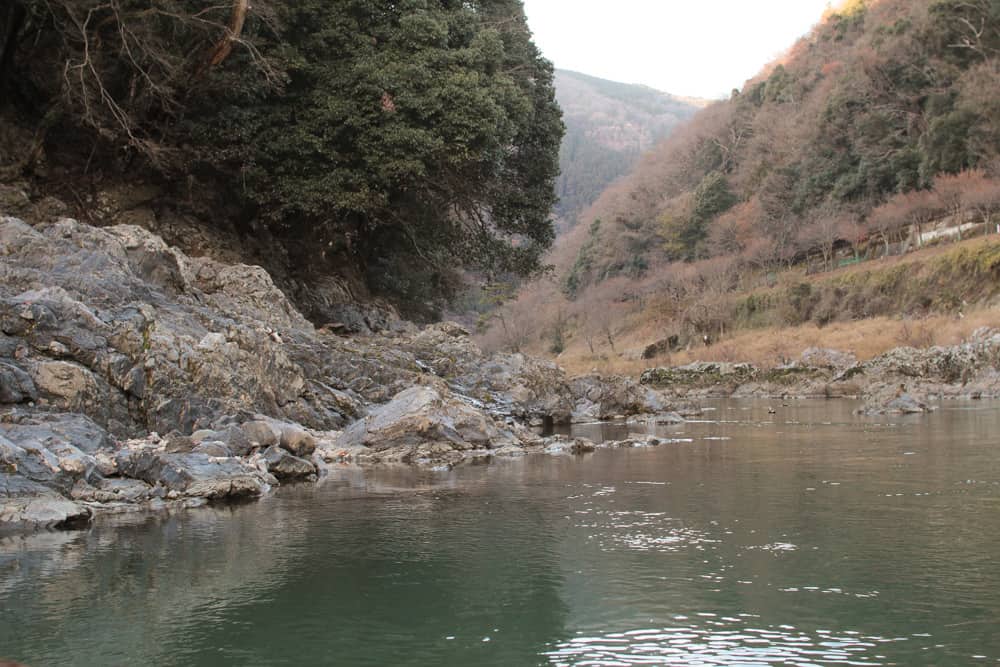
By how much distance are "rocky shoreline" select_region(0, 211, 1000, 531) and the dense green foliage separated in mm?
4537

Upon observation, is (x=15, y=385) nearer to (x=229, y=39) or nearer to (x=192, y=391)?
(x=192, y=391)

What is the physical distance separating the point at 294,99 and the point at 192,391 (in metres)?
12.8

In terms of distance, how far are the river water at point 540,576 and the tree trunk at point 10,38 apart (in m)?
15.2

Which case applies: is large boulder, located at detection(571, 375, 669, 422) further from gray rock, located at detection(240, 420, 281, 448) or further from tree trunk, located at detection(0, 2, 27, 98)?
tree trunk, located at detection(0, 2, 27, 98)

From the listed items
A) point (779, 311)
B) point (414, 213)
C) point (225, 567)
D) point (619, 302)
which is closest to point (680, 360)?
point (779, 311)

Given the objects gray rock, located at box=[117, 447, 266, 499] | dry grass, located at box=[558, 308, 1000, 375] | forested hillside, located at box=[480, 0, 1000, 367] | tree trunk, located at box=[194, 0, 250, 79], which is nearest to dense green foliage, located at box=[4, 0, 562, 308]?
tree trunk, located at box=[194, 0, 250, 79]

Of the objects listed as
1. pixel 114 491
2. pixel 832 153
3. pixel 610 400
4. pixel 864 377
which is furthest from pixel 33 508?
pixel 832 153

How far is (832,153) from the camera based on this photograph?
74000 millimetres

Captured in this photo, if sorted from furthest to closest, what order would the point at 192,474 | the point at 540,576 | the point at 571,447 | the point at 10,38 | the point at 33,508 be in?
the point at 10,38
the point at 571,447
the point at 192,474
the point at 33,508
the point at 540,576

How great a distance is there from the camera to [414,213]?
2522 centimetres

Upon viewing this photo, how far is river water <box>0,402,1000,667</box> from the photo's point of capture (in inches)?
176

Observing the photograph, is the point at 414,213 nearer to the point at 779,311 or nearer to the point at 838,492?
the point at 838,492

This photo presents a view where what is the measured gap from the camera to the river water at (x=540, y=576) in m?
4.48

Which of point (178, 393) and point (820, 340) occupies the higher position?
point (820, 340)
